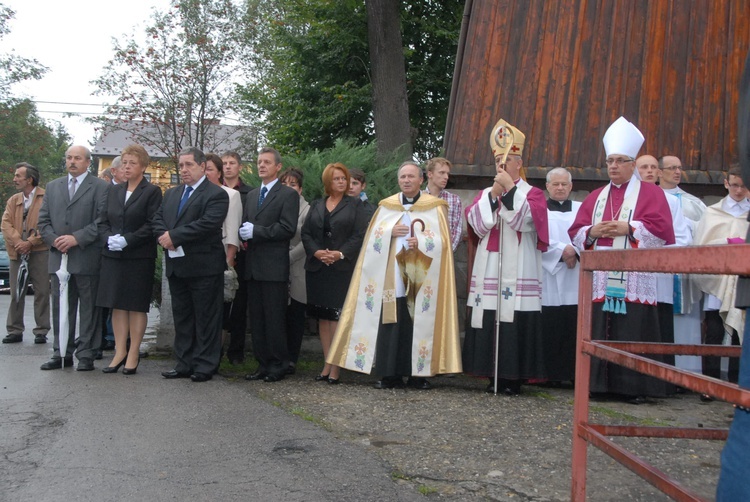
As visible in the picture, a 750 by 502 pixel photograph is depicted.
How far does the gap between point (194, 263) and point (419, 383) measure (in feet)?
7.72

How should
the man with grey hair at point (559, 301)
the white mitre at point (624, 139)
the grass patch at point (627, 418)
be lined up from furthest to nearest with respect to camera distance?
the man with grey hair at point (559, 301) < the white mitre at point (624, 139) < the grass patch at point (627, 418)

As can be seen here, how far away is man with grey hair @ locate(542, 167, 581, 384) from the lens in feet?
24.5

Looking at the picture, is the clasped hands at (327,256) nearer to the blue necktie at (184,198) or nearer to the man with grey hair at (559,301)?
the blue necktie at (184,198)

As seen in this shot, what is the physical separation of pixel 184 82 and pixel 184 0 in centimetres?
276

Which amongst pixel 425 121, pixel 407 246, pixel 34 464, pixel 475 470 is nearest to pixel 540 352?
pixel 407 246

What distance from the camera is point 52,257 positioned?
8086mm

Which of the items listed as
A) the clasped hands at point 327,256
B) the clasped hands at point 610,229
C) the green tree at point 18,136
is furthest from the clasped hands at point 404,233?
the green tree at point 18,136

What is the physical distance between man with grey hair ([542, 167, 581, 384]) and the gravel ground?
0.28 metres

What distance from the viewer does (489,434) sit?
539 centimetres

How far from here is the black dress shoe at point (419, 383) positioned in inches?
285

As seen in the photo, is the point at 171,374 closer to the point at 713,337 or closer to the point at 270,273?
the point at 270,273

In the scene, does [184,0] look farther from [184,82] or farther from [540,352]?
[540,352]

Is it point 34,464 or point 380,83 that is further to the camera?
point 380,83

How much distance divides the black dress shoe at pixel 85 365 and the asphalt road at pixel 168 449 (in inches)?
25.8
